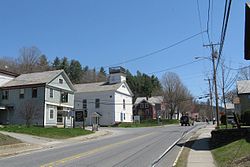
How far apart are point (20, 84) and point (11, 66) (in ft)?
117

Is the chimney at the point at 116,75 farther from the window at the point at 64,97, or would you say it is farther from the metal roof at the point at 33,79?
the metal roof at the point at 33,79

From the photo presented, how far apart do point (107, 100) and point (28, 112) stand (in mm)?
28669

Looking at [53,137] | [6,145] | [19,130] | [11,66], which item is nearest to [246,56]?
[6,145]

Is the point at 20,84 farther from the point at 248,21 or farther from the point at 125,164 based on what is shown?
the point at 248,21

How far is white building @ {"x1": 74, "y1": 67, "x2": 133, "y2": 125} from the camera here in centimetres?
6756

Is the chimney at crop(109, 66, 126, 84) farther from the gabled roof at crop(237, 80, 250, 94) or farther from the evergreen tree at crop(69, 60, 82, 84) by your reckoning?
the evergreen tree at crop(69, 60, 82, 84)

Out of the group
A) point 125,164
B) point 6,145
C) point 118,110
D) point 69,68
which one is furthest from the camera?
point 69,68

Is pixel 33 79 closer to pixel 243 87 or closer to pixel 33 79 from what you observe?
pixel 33 79

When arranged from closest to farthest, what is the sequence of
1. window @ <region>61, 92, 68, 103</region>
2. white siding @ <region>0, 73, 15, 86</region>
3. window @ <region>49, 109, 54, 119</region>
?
1. window @ <region>49, 109, 54, 119</region>
2. white siding @ <region>0, 73, 15, 86</region>
3. window @ <region>61, 92, 68, 103</region>

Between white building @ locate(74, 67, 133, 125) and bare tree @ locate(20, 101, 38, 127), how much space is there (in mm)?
20062

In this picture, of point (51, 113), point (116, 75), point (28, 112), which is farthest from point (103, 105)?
point (28, 112)

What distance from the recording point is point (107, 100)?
223 feet

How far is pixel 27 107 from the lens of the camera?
41250 mm

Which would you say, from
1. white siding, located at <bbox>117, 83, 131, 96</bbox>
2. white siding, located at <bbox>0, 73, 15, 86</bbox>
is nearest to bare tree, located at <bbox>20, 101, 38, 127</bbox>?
white siding, located at <bbox>0, 73, 15, 86</bbox>
